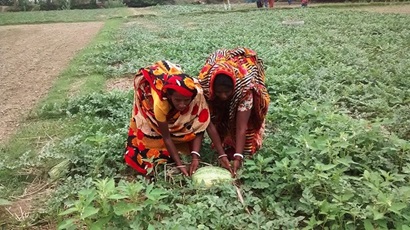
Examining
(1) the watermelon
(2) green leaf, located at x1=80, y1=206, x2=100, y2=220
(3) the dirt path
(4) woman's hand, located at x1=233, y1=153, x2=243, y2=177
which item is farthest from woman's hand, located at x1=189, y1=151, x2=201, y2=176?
(3) the dirt path

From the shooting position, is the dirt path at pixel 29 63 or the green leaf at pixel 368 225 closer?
the green leaf at pixel 368 225

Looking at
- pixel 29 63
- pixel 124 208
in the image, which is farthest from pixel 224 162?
pixel 29 63

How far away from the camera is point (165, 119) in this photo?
3.49m

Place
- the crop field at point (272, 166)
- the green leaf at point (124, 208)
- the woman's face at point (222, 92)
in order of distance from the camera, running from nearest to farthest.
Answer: the green leaf at point (124, 208), the crop field at point (272, 166), the woman's face at point (222, 92)

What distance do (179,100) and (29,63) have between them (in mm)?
7408

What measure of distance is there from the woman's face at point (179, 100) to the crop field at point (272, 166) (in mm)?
592

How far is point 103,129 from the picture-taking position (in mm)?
4797

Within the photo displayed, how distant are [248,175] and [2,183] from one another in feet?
7.42

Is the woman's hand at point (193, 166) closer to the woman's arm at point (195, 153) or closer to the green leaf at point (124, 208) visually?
the woman's arm at point (195, 153)

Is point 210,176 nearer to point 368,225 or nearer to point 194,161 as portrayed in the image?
point 194,161

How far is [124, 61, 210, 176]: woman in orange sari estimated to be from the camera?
339 cm

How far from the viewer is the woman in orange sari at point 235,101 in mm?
3539

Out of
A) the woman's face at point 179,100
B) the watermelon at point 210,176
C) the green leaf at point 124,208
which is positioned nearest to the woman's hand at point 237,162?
the watermelon at point 210,176

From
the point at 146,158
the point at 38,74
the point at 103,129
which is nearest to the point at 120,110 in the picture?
the point at 103,129
